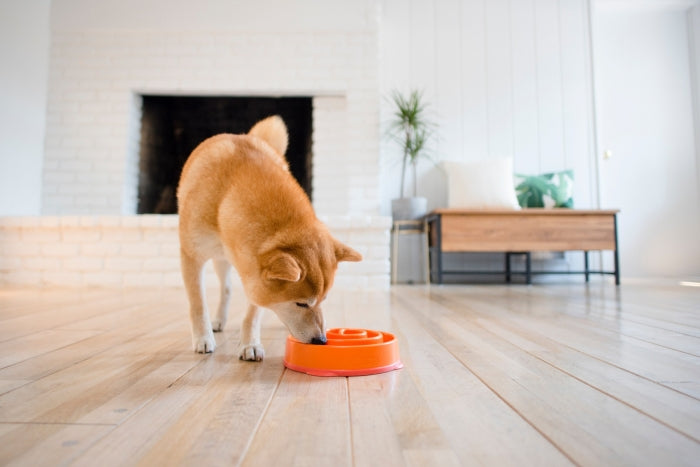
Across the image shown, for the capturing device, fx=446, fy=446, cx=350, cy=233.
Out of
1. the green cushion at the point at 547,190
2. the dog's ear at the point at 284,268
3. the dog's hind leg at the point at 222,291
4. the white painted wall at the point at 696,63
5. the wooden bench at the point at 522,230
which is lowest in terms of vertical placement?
the dog's hind leg at the point at 222,291

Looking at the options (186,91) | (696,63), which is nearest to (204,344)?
(186,91)

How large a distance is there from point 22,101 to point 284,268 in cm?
401

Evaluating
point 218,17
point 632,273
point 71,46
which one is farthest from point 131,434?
point 632,273

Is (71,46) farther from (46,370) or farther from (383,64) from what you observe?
(46,370)

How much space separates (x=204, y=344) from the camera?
4.28 feet

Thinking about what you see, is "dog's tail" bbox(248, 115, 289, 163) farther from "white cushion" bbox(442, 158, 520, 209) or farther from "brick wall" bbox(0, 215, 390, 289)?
"white cushion" bbox(442, 158, 520, 209)

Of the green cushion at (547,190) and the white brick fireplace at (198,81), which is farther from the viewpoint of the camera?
the green cushion at (547,190)

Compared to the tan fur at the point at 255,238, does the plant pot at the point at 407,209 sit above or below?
above

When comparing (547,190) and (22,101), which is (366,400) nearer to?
(547,190)

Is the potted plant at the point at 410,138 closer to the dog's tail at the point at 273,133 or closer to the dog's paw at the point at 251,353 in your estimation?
the dog's tail at the point at 273,133

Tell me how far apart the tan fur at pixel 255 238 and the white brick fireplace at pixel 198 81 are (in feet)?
9.58

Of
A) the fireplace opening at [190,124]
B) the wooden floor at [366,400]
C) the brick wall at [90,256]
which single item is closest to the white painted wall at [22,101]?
the brick wall at [90,256]

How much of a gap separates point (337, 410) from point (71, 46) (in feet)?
15.7

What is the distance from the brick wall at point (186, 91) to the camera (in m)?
4.12
